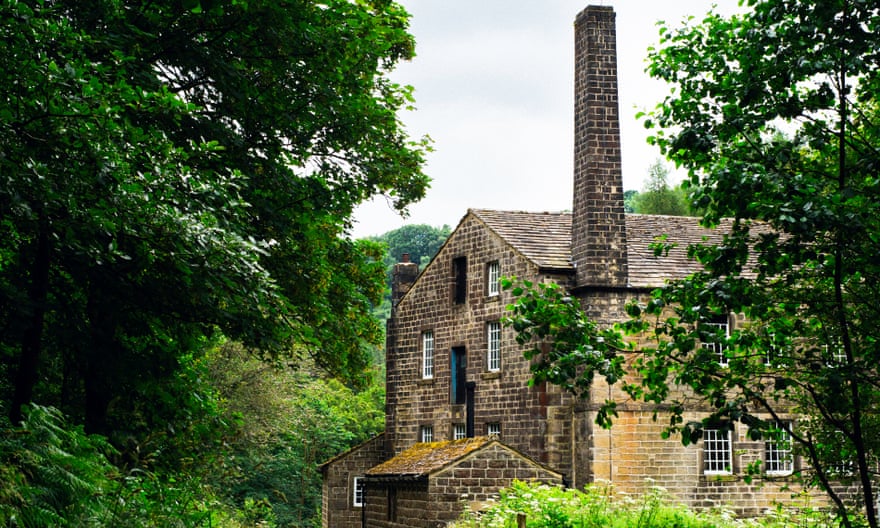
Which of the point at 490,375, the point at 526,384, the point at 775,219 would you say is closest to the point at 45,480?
the point at 775,219

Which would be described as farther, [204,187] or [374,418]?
[374,418]

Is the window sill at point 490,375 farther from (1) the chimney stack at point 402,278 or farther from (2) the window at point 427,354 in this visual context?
(1) the chimney stack at point 402,278

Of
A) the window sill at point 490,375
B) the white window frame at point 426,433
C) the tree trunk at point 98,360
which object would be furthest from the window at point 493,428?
the tree trunk at point 98,360

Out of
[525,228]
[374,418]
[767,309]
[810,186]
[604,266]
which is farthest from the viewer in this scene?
[374,418]

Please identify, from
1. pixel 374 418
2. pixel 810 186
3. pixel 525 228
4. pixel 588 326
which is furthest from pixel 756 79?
pixel 374 418

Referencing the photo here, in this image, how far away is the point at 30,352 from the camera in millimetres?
11555

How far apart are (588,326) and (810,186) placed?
9.84 ft

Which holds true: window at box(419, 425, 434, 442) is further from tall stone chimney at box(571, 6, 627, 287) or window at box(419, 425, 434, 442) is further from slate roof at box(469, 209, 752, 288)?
tall stone chimney at box(571, 6, 627, 287)

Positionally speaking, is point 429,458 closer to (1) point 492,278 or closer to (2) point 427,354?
(1) point 492,278

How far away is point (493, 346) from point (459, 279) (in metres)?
3.30

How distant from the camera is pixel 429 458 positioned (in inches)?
1019

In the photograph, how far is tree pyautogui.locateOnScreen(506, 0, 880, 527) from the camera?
10.1 m

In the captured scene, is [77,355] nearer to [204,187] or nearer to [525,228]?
[204,187]

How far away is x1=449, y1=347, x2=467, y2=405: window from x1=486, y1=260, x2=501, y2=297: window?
2.52 meters
